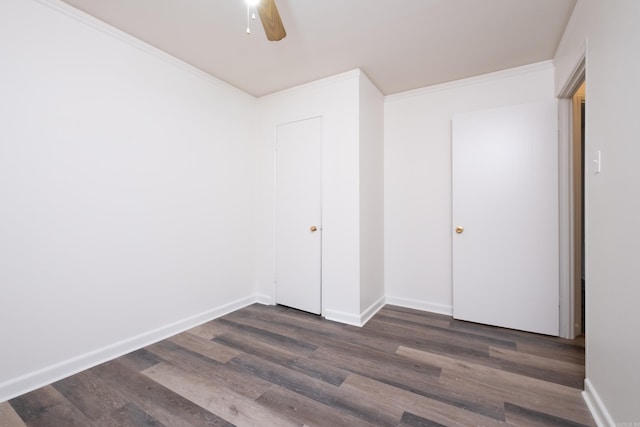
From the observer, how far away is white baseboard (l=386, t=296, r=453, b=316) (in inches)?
119

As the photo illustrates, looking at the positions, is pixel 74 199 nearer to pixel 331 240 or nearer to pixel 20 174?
pixel 20 174

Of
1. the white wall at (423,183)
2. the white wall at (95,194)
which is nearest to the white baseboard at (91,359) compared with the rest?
the white wall at (95,194)

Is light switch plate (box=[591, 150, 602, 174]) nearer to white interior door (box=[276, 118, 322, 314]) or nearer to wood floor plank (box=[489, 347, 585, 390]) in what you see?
wood floor plank (box=[489, 347, 585, 390])

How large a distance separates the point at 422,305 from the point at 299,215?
5.72ft

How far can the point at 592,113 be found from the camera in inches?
61.5

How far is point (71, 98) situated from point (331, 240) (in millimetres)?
2378

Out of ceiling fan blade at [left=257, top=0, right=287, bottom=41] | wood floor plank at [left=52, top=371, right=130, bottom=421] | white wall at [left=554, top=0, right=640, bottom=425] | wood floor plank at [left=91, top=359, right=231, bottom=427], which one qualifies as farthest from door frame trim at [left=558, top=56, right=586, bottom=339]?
wood floor plank at [left=52, top=371, right=130, bottom=421]

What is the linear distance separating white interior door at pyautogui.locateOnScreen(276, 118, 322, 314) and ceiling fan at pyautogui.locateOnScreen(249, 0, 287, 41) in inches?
52.3

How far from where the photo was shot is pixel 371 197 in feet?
10.00

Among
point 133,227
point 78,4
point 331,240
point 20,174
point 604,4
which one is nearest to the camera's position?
point 604,4

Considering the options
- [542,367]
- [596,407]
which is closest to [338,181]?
[542,367]

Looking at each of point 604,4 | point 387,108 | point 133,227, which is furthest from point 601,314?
point 133,227

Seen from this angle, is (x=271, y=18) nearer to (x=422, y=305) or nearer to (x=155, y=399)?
(x=155, y=399)

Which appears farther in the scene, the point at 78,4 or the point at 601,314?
the point at 78,4
